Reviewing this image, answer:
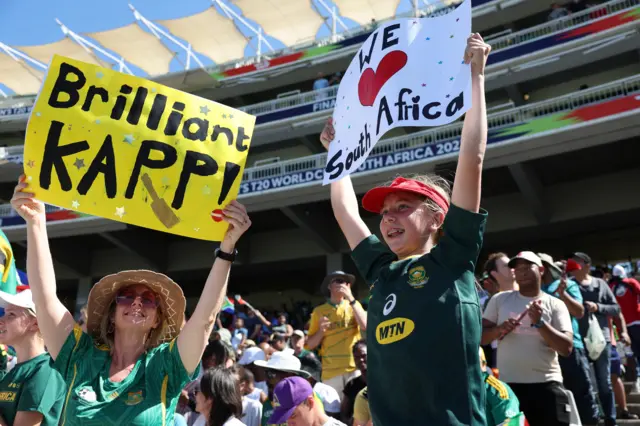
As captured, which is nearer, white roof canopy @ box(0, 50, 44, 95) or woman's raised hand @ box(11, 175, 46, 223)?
woman's raised hand @ box(11, 175, 46, 223)

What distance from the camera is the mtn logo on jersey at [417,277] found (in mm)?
1901

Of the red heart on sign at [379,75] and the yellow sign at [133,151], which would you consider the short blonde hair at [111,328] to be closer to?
the yellow sign at [133,151]

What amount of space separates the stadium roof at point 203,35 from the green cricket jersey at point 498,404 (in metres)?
29.9

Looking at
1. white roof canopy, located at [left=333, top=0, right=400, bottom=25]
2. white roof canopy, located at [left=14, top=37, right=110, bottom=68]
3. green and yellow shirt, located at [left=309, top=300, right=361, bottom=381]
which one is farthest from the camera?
white roof canopy, located at [left=14, top=37, right=110, bottom=68]

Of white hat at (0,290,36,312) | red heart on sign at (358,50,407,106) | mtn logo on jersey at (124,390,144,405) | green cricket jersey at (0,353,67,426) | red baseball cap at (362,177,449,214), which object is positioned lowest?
mtn logo on jersey at (124,390,144,405)

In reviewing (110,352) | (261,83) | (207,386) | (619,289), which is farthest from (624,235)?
(110,352)

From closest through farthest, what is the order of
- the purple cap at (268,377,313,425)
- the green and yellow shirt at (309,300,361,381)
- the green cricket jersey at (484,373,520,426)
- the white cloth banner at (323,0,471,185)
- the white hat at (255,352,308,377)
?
the white cloth banner at (323,0,471,185), the green cricket jersey at (484,373,520,426), the purple cap at (268,377,313,425), the white hat at (255,352,308,377), the green and yellow shirt at (309,300,361,381)

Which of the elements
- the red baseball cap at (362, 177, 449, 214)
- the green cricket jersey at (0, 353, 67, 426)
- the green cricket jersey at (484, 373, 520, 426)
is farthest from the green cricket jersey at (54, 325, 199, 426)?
the green cricket jersey at (484, 373, 520, 426)

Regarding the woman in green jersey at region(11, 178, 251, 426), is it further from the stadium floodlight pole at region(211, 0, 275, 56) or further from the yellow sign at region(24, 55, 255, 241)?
the stadium floodlight pole at region(211, 0, 275, 56)

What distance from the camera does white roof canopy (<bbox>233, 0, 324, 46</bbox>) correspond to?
31.6 m

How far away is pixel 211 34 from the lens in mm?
33688

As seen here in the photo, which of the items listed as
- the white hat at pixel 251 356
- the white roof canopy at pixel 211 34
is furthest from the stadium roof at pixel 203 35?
the white hat at pixel 251 356

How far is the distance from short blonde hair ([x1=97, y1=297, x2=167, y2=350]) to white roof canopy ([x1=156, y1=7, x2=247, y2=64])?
32.3 m

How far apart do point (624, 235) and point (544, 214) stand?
342cm
